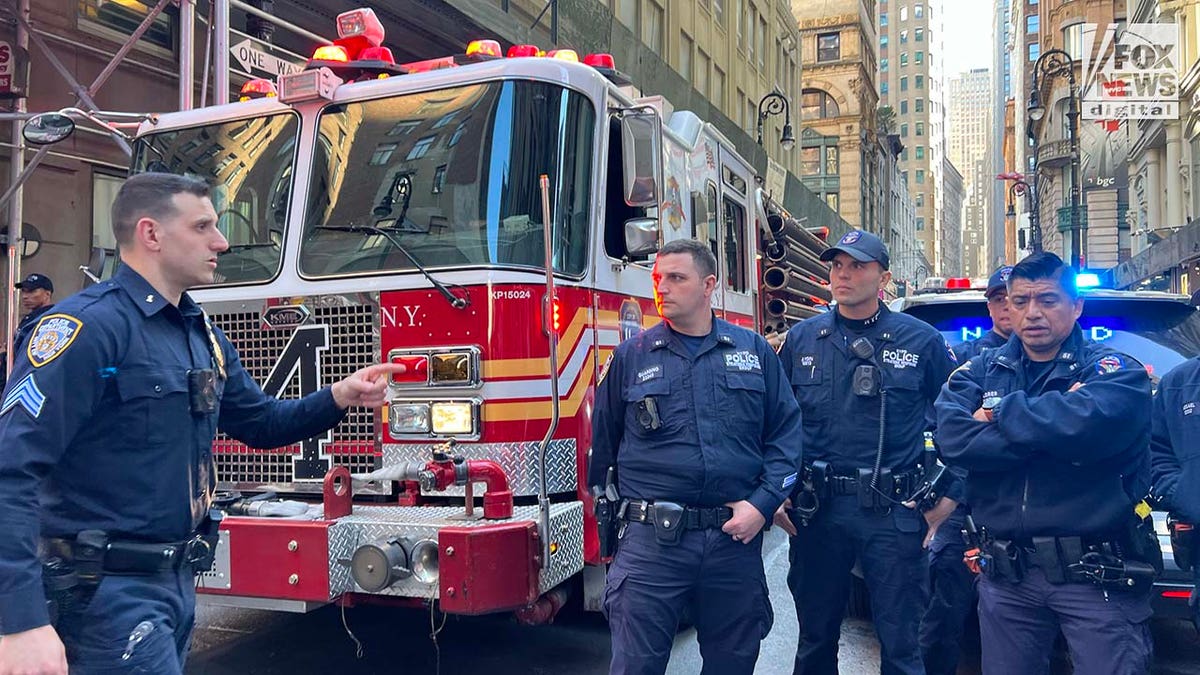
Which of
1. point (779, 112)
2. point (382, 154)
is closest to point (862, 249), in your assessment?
point (382, 154)

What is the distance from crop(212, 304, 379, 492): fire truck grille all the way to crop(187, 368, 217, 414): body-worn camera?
146cm

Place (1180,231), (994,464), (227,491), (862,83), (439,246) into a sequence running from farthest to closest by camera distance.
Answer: (862,83) < (1180,231) < (227,491) < (439,246) < (994,464)

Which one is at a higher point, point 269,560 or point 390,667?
point 269,560

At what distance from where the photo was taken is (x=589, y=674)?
4629mm

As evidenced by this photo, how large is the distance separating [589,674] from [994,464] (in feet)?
8.09

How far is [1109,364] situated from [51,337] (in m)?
3.05

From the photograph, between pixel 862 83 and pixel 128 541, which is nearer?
pixel 128 541

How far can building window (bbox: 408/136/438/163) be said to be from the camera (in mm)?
4234

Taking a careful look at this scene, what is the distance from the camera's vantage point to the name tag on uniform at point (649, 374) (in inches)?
136

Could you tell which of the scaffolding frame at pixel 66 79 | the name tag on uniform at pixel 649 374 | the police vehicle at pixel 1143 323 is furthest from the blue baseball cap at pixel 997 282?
the scaffolding frame at pixel 66 79

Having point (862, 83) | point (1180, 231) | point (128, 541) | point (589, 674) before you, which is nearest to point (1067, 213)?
point (1180, 231)

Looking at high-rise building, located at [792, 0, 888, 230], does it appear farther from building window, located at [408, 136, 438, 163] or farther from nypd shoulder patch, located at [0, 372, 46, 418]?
nypd shoulder patch, located at [0, 372, 46, 418]

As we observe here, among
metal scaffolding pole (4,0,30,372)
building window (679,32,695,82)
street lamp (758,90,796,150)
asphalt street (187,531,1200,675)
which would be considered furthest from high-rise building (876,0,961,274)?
asphalt street (187,531,1200,675)

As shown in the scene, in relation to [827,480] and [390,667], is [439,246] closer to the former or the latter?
[827,480]
